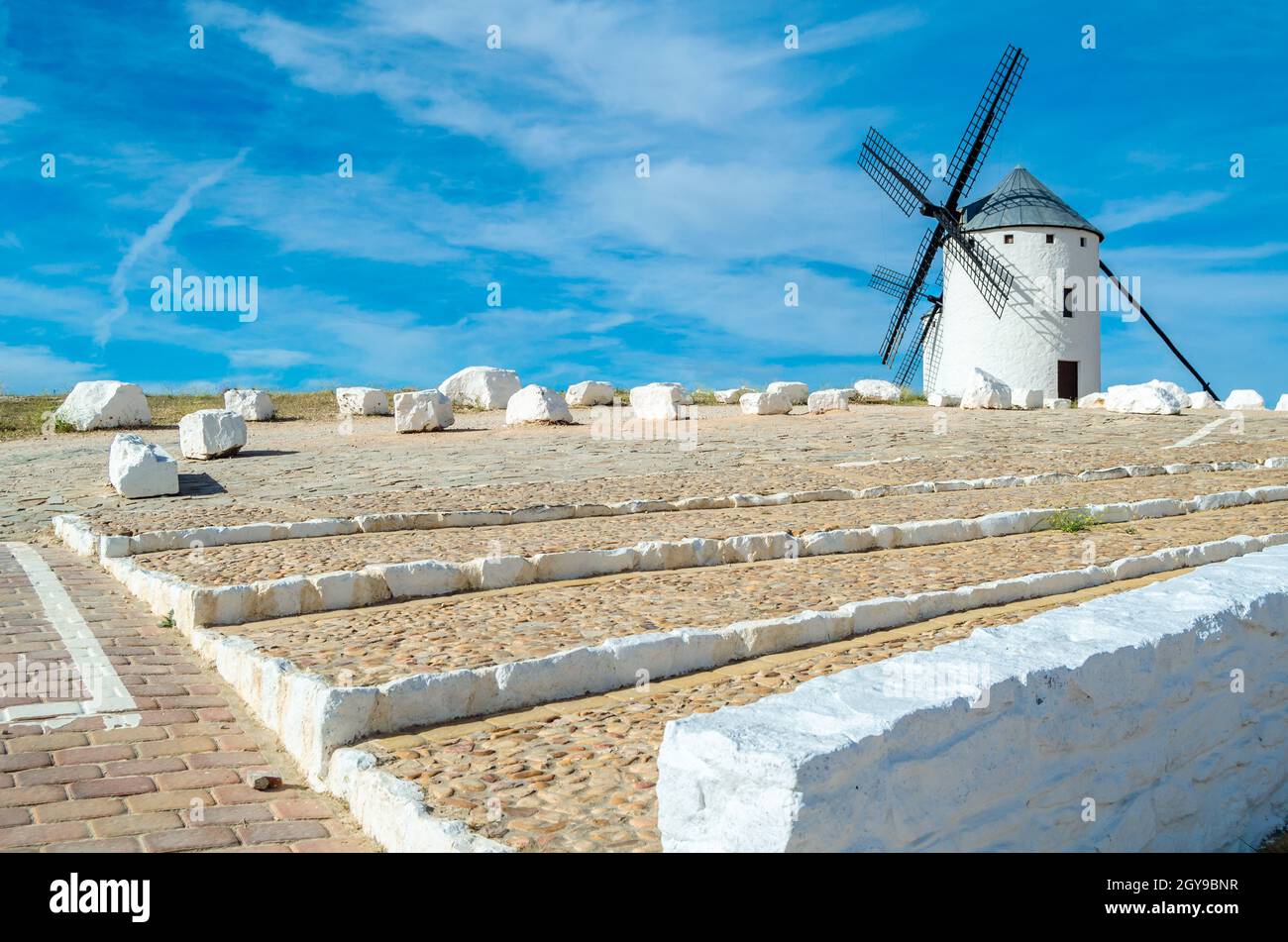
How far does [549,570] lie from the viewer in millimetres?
8602

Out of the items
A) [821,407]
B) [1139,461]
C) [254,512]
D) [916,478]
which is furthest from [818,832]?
[821,407]

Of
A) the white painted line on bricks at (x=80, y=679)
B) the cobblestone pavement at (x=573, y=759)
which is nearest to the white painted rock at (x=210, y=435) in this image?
the white painted line on bricks at (x=80, y=679)

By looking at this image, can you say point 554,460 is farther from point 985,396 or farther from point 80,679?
point 985,396

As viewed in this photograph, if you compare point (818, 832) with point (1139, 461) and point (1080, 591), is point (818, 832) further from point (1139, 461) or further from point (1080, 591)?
point (1139, 461)

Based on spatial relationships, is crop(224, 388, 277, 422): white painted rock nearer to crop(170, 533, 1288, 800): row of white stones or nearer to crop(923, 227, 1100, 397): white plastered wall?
crop(170, 533, 1288, 800): row of white stones

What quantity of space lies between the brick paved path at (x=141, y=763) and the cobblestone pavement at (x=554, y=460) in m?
4.92

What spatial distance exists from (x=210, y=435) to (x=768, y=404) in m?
13.3

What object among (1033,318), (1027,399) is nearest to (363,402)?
(1027,399)

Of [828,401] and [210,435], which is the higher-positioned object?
[828,401]

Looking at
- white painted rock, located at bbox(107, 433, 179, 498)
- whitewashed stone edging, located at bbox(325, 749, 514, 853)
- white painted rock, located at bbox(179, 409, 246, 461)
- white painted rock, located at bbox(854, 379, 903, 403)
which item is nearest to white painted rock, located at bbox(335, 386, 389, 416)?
white painted rock, located at bbox(179, 409, 246, 461)

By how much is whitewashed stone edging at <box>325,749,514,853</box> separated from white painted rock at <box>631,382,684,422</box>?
19.6 meters

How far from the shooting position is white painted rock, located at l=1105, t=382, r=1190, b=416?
26.0 metres

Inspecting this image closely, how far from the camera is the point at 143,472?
13.7 meters
